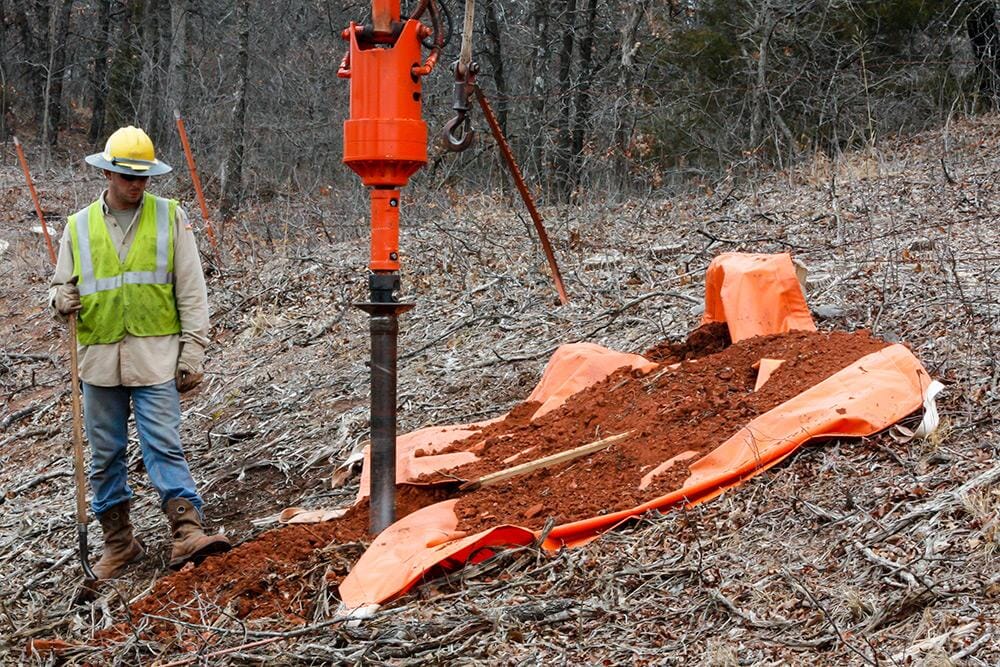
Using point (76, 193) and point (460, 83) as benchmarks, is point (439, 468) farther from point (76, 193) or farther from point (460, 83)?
point (76, 193)

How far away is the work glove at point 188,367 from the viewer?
204 inches

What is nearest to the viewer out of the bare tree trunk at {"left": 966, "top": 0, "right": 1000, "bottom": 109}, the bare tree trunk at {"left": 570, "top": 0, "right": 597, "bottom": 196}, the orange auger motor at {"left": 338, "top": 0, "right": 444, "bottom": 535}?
the orange auger motor at {"left": 338, "top": 0, "right": 444, "bottom": 535}

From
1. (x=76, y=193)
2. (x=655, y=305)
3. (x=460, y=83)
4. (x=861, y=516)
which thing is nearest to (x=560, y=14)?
(x=76, y=193)

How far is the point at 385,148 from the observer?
4559mm

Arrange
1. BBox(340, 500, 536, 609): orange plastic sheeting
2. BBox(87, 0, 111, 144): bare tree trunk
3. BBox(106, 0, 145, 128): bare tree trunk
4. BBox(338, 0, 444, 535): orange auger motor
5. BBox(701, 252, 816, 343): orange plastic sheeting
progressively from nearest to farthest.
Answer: BBox(340, 500, 536, 609): orange plastic sheeting
BBox(338, 0, 444, 535): orange auger motor
BBox(701, 252, 816, 343): orange plastic sheeting
BBox(87, 0, 111, 144): bare tree trunk
BBox(106, 0, 145, 128): bare tree trunk

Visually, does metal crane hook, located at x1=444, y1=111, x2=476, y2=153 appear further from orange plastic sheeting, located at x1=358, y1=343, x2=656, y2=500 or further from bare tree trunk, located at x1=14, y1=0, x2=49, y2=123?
bare tree trunk, located at x1=14, y1=0, x2=49, y2=123

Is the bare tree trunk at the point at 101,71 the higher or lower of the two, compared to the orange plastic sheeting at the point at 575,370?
higher

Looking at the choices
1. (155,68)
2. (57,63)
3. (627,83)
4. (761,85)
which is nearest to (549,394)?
(627,83)

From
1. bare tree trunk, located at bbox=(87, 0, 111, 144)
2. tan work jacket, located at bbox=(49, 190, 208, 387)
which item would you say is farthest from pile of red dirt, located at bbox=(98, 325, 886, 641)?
bare tree trunk, located at bbox=(87, 0, 111, 144)

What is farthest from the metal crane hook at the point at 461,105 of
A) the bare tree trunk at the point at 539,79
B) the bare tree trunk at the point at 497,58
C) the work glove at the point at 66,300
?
the bare tree trunk at the point at 497,58

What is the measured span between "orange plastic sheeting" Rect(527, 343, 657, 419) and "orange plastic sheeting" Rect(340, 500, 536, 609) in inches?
60.9

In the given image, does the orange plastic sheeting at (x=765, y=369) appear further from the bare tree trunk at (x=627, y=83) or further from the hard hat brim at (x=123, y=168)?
the bare tree trunk at (x=627, y=83)

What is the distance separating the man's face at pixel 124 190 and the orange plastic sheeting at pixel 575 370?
218 centimetres

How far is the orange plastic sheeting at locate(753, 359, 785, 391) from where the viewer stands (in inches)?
196
